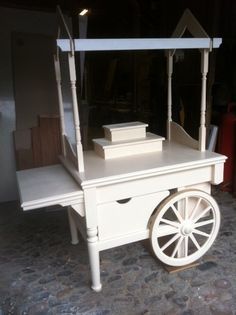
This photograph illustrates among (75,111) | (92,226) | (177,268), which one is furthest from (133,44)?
(177,268)

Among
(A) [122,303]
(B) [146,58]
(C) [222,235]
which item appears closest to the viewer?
(A) [122,303]

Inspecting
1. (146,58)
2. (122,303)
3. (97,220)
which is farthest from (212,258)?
(146,58)

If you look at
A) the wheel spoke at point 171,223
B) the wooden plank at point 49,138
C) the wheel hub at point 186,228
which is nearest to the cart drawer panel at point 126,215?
the wheel spoke at point 171,223

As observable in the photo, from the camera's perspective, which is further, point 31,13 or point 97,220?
point 31,13

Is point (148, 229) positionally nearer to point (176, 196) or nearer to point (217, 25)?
point (176, 196)

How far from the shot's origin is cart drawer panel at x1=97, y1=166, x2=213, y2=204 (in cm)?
158

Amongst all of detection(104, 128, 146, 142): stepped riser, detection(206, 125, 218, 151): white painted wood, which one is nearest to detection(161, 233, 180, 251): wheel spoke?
detection(104, 128, 146, 142): stepped riser

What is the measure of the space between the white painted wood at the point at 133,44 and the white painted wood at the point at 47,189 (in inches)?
26.1

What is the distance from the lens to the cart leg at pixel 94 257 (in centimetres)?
159

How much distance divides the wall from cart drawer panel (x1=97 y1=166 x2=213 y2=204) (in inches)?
59.6

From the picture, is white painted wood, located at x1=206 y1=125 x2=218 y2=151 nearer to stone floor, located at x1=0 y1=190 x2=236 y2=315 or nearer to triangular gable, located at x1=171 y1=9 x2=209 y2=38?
stone floor, located at x1=0 y1=190 x2=236 y2=315

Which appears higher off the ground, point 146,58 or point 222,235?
point 146,58

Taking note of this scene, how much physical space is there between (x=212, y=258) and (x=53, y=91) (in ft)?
6.13

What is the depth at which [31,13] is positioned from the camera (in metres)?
2.54
